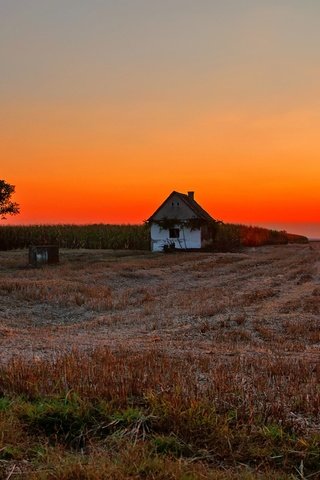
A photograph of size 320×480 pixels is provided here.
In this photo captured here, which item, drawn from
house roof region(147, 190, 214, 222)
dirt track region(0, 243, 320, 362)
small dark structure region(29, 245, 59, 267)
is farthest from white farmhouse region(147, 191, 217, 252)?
dirt track region(0, 243, 320, 362)

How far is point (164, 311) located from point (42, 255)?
18.9 metres

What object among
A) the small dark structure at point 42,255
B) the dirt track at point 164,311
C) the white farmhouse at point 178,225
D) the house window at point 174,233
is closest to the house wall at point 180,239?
the white farmhouse at point 178,225

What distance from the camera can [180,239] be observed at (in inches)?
2164

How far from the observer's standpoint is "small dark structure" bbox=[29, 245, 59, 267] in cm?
3434

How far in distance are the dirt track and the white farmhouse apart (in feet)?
72.1

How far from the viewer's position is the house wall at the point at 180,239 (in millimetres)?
54625

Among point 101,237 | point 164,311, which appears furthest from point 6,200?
point 164,311

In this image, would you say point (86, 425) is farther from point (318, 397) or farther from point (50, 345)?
point (50, 345)

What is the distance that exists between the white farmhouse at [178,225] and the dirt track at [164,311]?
72.1ft

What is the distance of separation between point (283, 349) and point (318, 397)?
169 inches

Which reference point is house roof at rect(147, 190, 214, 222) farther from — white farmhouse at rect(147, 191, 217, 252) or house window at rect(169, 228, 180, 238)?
house window at rect(169, 228, 180, 238)

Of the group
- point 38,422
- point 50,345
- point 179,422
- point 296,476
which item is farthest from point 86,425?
point 50,345

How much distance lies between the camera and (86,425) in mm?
5945

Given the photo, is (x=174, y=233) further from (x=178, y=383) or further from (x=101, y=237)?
(x=178, y=383)
